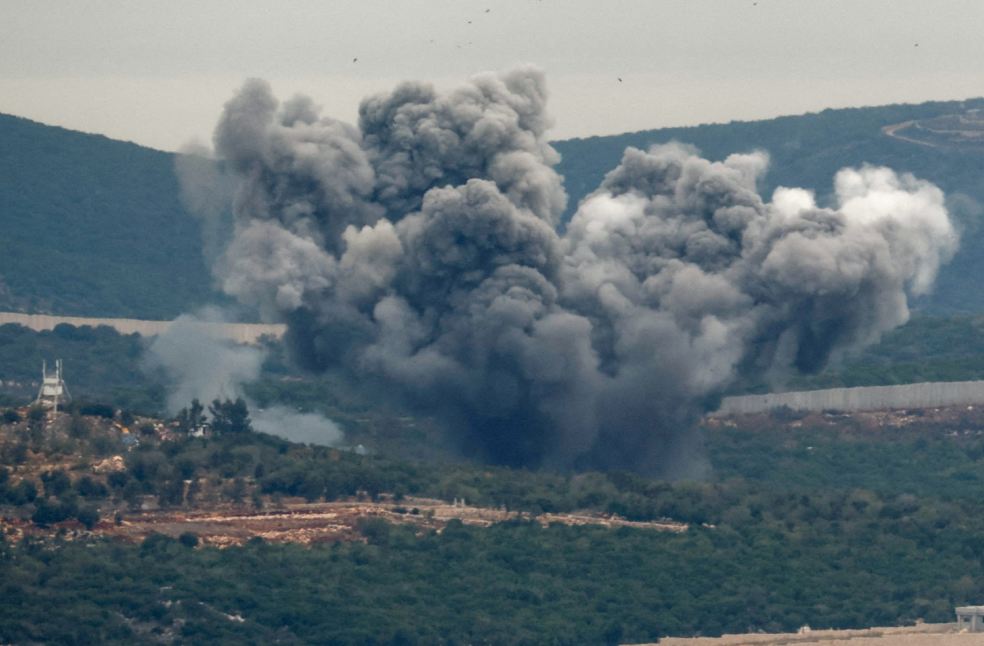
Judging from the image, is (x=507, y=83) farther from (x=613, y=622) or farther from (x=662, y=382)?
(x=613, y=622)

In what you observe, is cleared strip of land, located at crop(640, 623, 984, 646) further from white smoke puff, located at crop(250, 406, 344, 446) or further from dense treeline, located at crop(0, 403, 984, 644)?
white smoke puff, located at crop(250, 406, 344, 446)

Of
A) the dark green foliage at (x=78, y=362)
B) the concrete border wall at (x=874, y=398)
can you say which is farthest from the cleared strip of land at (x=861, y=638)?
the dark green foliage at (x=78, y=362)

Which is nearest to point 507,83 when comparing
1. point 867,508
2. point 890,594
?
point 867,508

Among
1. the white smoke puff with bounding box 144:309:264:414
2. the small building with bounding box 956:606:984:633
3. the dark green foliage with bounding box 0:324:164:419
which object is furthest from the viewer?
the dark green foliage with bounding box 0:324:164:419

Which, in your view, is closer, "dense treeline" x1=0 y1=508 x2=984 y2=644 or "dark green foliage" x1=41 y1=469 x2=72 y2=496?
"dense treeline" x1=0 y1=508 x2=984 y2=644

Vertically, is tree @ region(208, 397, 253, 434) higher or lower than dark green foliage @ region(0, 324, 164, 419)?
higher

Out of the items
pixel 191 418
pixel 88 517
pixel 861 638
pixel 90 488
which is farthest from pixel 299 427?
pixel 861 638

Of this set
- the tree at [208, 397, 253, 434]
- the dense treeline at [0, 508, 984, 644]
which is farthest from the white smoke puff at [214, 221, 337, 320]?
the dense treeline at [0, 508, 984, 644]
